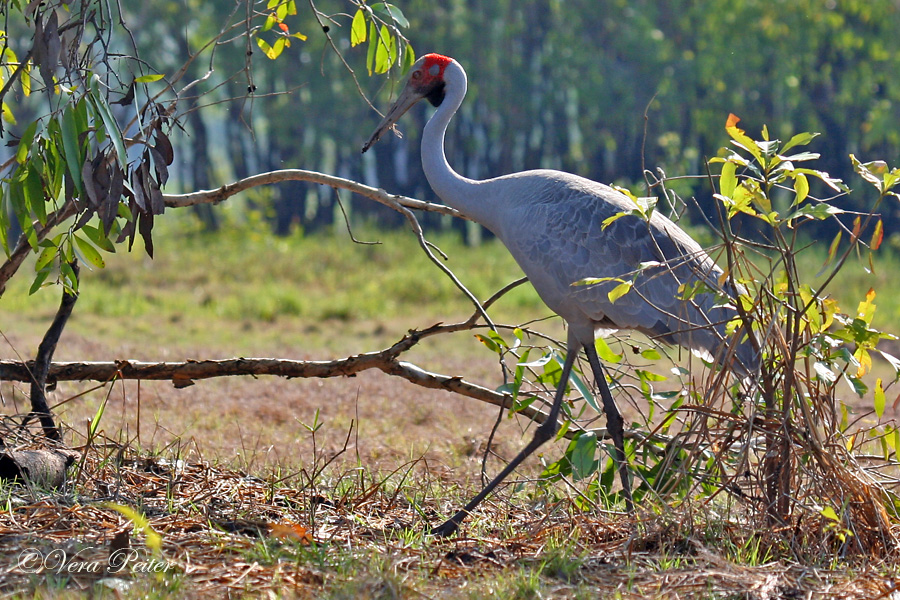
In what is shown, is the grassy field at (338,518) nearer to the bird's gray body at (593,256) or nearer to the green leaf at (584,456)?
the green leaf at (584,456)

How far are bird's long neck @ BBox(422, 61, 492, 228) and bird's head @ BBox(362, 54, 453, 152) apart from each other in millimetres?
180

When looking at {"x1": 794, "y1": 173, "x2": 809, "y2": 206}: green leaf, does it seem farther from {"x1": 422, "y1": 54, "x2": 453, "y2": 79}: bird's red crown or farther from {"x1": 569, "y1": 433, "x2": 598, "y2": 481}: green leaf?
{"x1": 422, "y1": 54, "x2": 453, "y2": 79}: bird's red crown

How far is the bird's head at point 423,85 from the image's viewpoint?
416 cm

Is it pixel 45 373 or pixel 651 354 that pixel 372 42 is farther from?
pixel 45 373

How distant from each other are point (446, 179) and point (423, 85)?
0.61m

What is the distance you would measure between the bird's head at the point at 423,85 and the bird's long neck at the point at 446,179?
0.59 ft

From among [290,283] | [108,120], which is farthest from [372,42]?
[290,283]

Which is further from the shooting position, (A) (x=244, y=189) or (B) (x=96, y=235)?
(A) (x=244, y=189)

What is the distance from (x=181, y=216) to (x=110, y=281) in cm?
566

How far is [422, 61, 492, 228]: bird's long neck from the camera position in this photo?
3.77 meters

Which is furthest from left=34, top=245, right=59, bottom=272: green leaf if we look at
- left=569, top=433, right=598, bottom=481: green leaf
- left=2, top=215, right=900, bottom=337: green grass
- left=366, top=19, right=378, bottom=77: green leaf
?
left=2, top=215, right=900, bottom=337: green grass

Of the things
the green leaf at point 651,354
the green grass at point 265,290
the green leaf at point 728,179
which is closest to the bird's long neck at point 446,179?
the green leaf at point 651,354

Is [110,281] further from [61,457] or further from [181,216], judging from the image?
[61,457]

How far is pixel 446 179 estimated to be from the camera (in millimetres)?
3814
